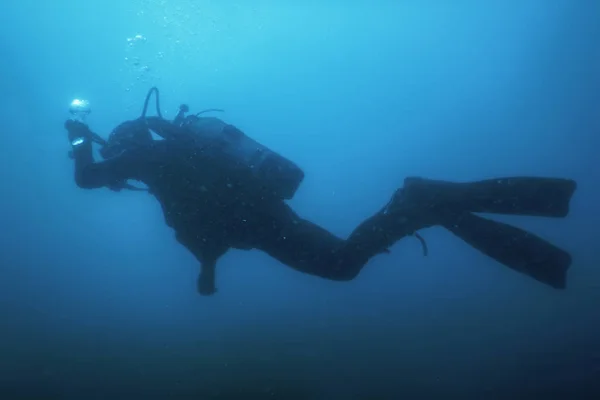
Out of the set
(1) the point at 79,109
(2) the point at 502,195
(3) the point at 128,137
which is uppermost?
(1) the point at 79,109

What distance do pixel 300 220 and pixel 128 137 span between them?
2.38 m

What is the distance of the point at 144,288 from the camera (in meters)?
51.9

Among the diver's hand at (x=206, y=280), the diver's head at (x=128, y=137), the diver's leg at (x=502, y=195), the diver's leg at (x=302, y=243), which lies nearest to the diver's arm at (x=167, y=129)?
the diver's head at (x=128, y=137)

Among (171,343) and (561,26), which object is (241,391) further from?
(561,26)

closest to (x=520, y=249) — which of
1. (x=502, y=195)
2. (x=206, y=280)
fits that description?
(x=502, y=195)

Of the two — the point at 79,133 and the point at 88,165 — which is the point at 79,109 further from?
the point at 88,165

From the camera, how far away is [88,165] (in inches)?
208

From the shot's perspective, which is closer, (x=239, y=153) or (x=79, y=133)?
(x=239, y=153)

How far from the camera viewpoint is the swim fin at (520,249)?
448 centimetres

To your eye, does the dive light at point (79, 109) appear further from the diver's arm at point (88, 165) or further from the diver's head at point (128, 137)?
the diver's head at point (128, 137)

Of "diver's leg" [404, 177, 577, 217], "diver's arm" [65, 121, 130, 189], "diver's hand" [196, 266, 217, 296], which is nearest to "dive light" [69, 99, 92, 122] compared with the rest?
"diver's arm" [65, 121, 130, 189]

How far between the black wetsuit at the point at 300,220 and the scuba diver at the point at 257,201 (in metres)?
0.01

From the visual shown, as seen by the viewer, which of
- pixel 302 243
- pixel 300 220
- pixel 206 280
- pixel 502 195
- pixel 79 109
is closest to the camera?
pixel 502 195

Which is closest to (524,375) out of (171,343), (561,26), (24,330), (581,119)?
(171,343)
